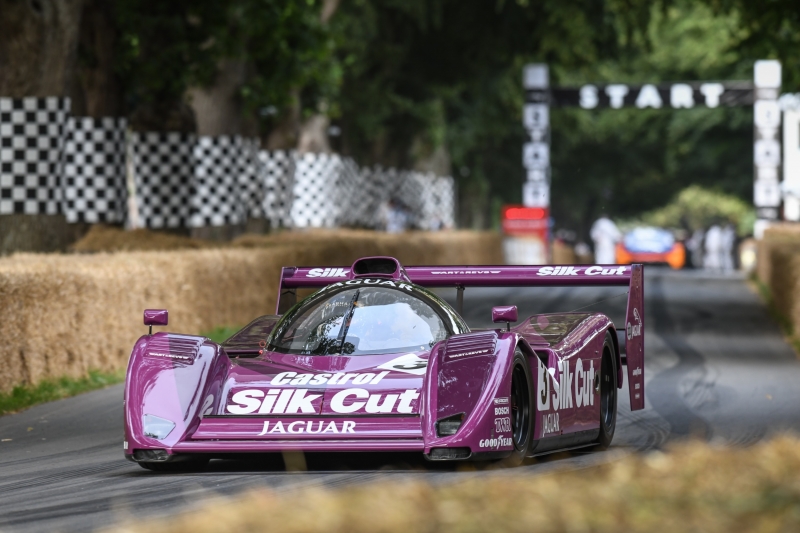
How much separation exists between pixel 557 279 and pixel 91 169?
14.4 metres

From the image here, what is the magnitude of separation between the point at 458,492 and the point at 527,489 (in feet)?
0.57

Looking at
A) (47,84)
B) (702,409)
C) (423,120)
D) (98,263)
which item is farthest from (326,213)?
(702,409)

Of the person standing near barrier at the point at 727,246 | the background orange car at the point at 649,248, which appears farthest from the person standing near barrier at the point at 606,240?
the background orange car at the point at 649,248

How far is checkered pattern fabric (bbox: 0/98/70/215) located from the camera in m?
17.4

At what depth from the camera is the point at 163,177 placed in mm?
24703

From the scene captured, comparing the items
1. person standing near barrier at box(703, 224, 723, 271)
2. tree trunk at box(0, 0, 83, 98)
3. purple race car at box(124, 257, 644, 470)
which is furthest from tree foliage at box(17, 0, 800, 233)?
purple race car at box(124, 257, 644, 470)

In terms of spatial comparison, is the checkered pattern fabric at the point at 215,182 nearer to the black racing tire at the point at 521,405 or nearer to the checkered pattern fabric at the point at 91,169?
the checkered pattern fabric at the point at 91,169

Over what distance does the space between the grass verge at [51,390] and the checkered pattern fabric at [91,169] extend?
9282mm

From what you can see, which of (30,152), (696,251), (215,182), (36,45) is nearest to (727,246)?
(696,251)

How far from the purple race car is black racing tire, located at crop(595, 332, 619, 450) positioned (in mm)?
34

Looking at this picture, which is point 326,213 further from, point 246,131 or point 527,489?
point 527,489

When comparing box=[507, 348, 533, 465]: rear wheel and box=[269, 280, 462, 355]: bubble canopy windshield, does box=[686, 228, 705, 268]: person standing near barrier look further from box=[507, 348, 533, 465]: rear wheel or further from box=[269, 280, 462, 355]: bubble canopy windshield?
box=[507, 348, 533, 465]: rear wheel

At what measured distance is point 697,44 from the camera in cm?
5772

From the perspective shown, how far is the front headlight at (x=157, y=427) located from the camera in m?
8.20
